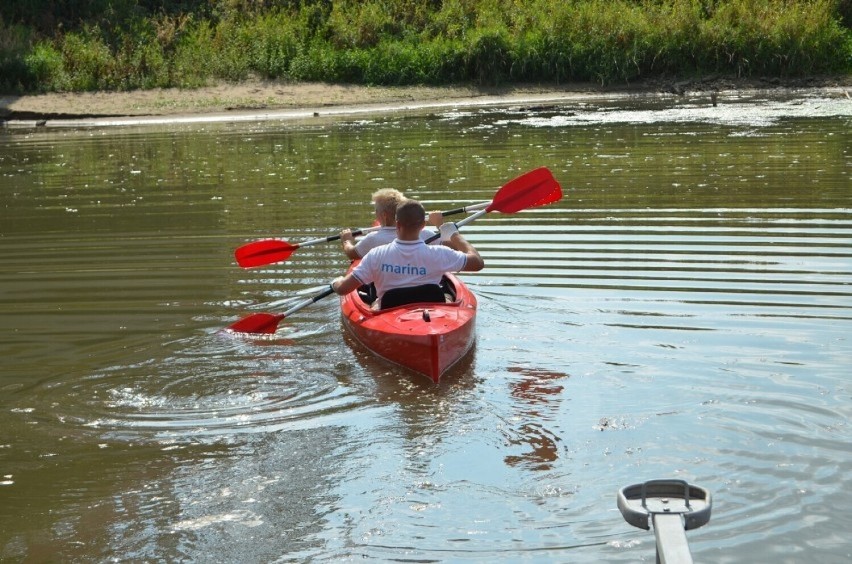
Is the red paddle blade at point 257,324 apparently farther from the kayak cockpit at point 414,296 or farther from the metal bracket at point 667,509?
the metal bracket at point 667,509

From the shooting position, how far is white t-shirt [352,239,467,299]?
7879 mm

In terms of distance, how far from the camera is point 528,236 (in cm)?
1152

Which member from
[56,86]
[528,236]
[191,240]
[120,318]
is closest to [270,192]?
[191,240]

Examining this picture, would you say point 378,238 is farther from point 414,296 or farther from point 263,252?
point 263,252

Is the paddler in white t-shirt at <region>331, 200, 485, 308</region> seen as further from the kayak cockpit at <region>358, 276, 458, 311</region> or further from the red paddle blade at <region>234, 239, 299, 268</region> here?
the red paddle blade at <region>234, 239, 299, 268</region>

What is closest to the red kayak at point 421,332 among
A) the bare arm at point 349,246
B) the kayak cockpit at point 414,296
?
the kayak cockpit at point 414,296

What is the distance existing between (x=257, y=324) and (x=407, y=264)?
4.30 ft

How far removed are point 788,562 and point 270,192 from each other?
11439 mm

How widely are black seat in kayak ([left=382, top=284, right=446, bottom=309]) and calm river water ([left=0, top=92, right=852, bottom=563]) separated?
1.39 ft

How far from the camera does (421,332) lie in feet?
24.0

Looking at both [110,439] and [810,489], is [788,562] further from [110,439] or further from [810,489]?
[110,439]

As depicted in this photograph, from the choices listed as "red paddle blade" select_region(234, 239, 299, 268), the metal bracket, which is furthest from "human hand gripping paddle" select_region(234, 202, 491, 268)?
the metal bracket

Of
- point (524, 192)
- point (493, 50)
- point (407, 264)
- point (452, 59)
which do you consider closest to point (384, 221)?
point (407, 264)

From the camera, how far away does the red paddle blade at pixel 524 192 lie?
10008 mm
